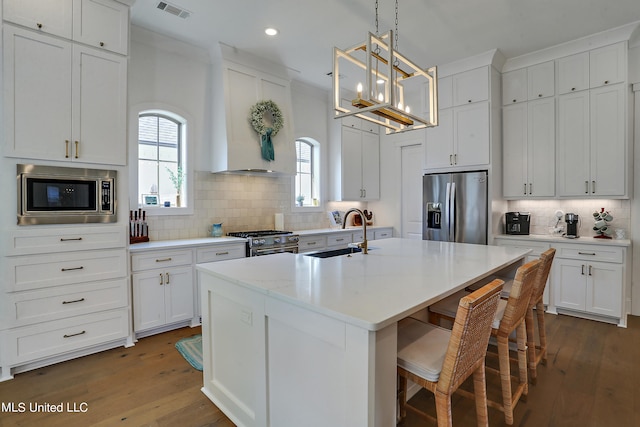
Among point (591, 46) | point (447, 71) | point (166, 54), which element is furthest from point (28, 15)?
point (591, 46)

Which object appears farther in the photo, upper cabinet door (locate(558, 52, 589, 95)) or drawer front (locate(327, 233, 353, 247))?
drawer front (locate(327, 233, 353, 247))

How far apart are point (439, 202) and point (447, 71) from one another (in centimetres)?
177

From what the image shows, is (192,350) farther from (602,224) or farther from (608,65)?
(608,65)

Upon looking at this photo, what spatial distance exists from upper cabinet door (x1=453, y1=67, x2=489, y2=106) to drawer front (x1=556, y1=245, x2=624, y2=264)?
204 cm

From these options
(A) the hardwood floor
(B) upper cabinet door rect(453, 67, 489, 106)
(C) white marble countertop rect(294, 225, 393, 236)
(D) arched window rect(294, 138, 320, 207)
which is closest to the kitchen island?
(A) the hardwood floor

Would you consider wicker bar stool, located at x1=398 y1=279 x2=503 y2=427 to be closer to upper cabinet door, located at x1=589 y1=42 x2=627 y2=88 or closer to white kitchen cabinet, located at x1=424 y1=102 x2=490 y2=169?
white kitchen cabinet, located at x1=424 y1=102 x2=490 y2=169

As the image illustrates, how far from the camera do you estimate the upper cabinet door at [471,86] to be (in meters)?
4.21

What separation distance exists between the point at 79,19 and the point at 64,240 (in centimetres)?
179

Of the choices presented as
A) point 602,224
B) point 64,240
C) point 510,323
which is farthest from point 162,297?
point 602,224

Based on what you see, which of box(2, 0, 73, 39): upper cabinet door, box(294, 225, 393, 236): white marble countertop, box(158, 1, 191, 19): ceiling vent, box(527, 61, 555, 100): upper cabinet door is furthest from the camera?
box(294, 225, 393, 236): white marble countertop

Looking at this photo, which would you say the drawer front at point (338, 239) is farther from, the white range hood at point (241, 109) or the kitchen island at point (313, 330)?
the kitchen island at point (313, 330)

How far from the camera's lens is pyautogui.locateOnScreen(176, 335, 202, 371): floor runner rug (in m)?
2.70

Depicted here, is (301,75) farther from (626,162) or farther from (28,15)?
(626,162)

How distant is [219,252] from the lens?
361cm
